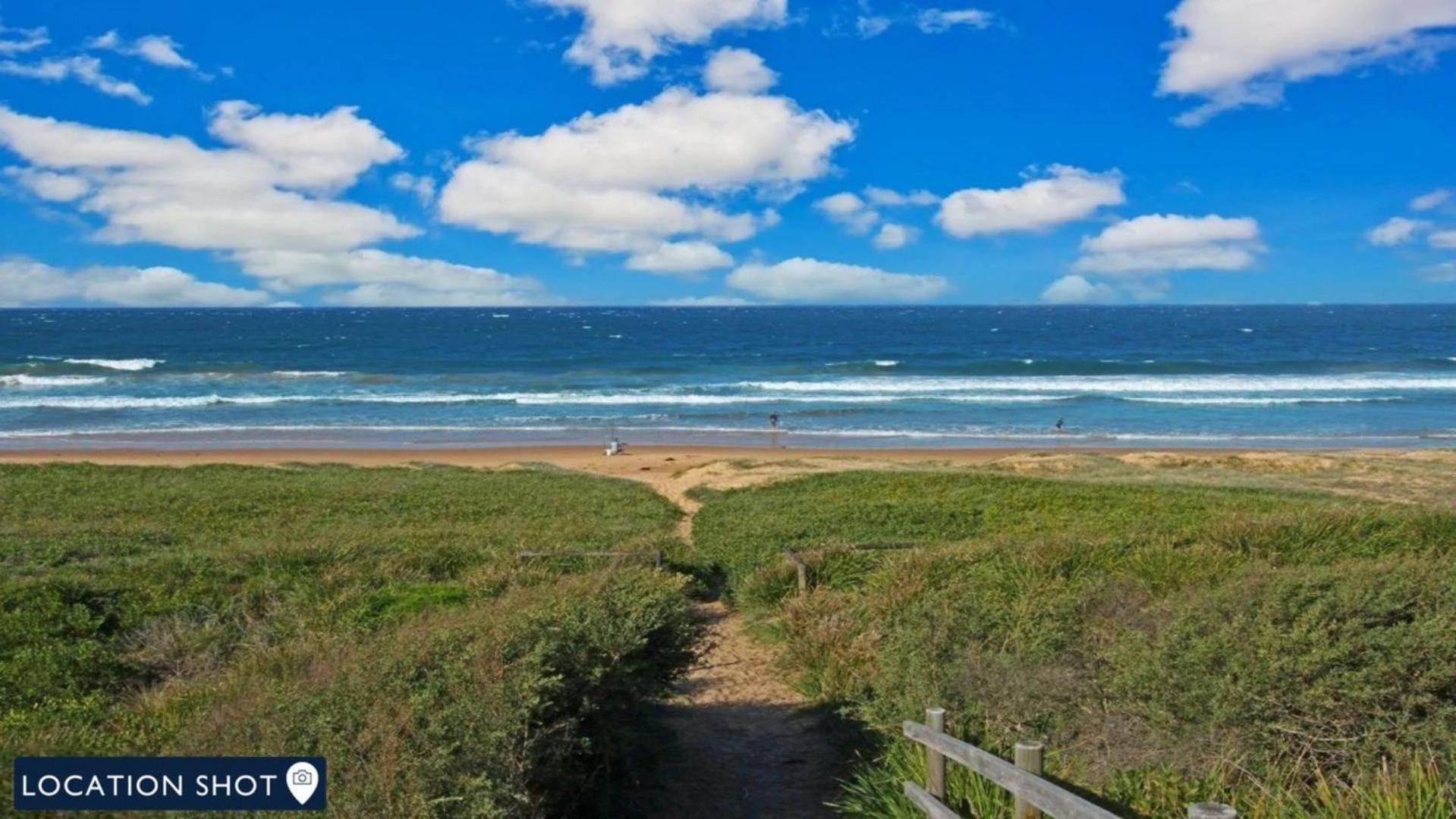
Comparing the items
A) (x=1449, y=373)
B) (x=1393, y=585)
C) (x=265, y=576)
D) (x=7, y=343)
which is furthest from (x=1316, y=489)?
(x=7, y=343)

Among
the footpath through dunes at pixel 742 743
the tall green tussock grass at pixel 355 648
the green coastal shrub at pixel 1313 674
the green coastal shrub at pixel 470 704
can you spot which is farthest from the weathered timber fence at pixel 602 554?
the green coastal shrub at pixel 1313 674

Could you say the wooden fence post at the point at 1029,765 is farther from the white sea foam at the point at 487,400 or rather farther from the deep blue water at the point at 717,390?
the white sea foam at the point at 487,400

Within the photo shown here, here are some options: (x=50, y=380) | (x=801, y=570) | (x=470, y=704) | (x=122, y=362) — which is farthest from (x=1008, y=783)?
(x=122, y=362)

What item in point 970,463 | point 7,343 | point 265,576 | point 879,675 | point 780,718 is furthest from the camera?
point 7,343

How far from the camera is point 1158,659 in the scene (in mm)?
6598

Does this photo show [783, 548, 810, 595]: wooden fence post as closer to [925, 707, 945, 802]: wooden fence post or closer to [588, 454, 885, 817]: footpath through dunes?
[588, 454, 885, 817]: footpath through dunes

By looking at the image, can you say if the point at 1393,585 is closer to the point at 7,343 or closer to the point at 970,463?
the point at 970,463

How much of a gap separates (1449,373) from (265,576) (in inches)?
2929

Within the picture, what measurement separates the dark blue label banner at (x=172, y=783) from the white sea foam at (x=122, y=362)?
69066mm

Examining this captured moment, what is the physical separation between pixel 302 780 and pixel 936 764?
3.36m

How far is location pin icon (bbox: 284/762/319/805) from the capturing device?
16.6 ft

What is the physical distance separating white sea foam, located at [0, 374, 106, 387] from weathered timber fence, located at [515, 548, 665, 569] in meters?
56.3

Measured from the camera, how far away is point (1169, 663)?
6.56 m

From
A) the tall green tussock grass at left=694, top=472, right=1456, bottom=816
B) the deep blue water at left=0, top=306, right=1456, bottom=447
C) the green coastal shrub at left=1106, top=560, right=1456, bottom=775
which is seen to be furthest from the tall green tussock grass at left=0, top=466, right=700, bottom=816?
the deep blue water at left=0, top=306, right=1456, bottom=447
